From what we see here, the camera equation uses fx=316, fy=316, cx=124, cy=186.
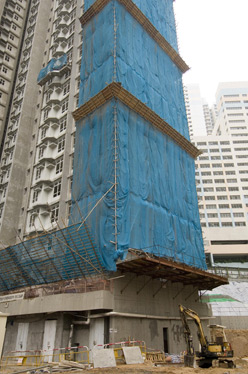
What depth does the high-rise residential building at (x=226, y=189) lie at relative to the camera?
8543 cm

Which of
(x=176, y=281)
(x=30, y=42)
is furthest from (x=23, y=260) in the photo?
(x=30, y=42)

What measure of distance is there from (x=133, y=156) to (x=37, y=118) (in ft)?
85.6

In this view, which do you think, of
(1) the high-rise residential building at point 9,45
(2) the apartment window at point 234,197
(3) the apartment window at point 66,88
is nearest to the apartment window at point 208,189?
(2) the apartment window at point 234,197

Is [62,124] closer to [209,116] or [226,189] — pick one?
[226,189]

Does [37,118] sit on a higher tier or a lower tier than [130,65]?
higher

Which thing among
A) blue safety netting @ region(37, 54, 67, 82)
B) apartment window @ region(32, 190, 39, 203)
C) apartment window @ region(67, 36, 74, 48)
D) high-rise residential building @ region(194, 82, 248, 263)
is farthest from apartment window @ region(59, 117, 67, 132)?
high-rise residential building @ region(194, 82, 248, 263)

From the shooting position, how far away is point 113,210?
24.5 m

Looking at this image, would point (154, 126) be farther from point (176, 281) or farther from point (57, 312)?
point (57, 312)

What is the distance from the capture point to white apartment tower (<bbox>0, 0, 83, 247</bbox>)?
38938mm

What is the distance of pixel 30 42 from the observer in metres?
58.3

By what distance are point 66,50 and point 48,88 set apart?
731 cm

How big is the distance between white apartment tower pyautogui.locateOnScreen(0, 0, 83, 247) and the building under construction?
336 millimetres

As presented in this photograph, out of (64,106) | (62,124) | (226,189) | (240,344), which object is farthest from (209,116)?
(240,344)

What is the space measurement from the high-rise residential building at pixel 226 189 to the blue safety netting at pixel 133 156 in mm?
54939
